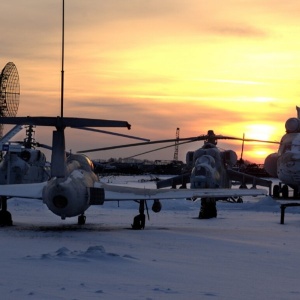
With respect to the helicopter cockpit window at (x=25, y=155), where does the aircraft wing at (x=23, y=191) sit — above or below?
below

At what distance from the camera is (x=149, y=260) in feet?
50.2

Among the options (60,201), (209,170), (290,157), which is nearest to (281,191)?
(290,157)

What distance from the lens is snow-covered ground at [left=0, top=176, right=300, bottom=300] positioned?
37.5 feet

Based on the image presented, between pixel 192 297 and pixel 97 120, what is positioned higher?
pixel 97 120

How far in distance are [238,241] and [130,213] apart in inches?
579

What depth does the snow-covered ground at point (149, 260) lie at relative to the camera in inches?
450

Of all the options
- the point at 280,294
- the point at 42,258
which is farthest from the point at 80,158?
the point at 280,294

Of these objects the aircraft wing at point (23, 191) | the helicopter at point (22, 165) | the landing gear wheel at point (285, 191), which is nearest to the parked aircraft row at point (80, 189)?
the aircraft wing at point (23, 191)

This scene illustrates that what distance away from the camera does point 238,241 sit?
20.2 m

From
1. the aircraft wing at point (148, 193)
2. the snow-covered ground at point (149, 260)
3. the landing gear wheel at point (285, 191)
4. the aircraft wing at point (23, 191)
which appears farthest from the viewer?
the landing gear wheel at point (285, 191)

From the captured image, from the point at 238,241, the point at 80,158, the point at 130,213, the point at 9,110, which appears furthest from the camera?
the point at 9,110

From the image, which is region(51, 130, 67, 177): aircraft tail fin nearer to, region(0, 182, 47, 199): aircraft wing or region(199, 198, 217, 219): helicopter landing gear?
region(0, 182, 47, 199): aircraft wing

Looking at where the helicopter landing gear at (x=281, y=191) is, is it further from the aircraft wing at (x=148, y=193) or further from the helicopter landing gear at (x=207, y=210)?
the aircraft wing at (x=148, y=193)

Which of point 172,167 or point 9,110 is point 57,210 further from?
point 172,167
